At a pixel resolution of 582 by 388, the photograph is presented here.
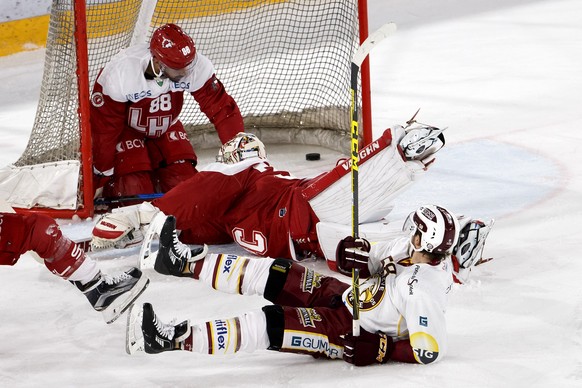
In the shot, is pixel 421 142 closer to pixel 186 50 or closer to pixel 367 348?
pixel 367 348

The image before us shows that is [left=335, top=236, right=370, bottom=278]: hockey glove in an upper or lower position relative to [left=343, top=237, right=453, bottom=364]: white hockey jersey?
upper

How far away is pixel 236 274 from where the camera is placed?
3547 millimetres

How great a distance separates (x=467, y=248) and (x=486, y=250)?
0.73m

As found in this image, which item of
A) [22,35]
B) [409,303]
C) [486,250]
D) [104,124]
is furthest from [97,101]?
[22,35]

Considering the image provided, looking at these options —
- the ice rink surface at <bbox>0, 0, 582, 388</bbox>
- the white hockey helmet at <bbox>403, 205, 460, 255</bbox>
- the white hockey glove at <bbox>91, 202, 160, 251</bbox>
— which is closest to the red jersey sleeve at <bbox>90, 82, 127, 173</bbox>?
the ice rink surface at <bbox>0, 0, 582, 388</bbox>

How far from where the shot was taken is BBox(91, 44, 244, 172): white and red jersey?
15.6ft

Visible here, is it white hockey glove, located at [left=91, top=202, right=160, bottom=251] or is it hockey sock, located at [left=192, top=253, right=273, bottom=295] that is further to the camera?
white hockey glove, located at [left=91, top=202, right=160, bottom=251]

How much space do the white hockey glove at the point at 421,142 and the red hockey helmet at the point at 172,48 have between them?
1.06 meters

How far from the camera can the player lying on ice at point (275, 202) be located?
13.4ft

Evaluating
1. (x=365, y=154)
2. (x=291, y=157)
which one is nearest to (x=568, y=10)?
(x=291, y=157)

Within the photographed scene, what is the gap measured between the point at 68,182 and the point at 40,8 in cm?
314

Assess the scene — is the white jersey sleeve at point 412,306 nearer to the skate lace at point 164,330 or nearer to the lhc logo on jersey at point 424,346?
the lhc logo on jersey at point 424,346

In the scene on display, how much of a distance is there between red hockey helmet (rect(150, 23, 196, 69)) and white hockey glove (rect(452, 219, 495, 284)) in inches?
58.5

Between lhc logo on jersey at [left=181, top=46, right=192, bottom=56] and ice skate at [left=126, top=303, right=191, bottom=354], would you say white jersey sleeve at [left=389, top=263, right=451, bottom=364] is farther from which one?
lhc logo on jersey at [left=181, top=46, right=192, bottom=56]
